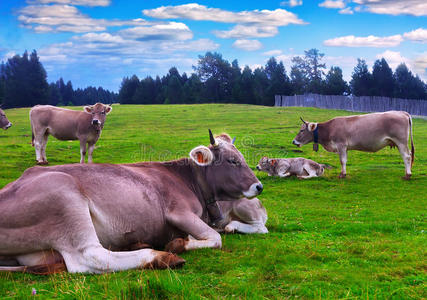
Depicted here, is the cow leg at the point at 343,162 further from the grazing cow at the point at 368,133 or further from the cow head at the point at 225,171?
the cow head at the point at 225,171

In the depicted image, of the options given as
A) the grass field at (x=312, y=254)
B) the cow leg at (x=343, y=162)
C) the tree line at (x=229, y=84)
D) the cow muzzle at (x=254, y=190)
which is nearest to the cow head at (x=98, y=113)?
the grass field at (x=312, y=254)

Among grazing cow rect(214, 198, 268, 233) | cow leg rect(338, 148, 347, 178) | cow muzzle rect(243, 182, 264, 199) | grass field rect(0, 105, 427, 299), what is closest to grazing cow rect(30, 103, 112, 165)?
grass field rect(0, 105, 427, 299)

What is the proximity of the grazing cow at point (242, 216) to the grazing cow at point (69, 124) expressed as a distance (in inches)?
540

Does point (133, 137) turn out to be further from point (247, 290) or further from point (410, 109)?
point (410, 109)

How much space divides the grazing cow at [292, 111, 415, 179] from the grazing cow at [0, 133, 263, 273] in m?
10.1

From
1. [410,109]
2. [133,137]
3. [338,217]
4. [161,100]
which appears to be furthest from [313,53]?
[338,217]

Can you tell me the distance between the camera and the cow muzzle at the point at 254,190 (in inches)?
307

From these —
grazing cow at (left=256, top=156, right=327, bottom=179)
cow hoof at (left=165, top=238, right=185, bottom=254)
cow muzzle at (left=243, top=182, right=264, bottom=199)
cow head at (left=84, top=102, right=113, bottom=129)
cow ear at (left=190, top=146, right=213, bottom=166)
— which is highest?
cow head at (left=84, top=102, right=113, bottom=129)

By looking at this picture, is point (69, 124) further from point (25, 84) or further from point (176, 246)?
point (25, 84)

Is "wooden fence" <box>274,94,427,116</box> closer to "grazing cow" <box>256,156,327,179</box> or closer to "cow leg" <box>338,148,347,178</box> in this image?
"cow leg" <box>338,148,347,178</box>

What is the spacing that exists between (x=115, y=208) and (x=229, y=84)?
97.1 meters

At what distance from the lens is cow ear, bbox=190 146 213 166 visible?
26.1ft

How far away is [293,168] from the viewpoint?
17.8 m

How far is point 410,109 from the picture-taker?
196 feet
